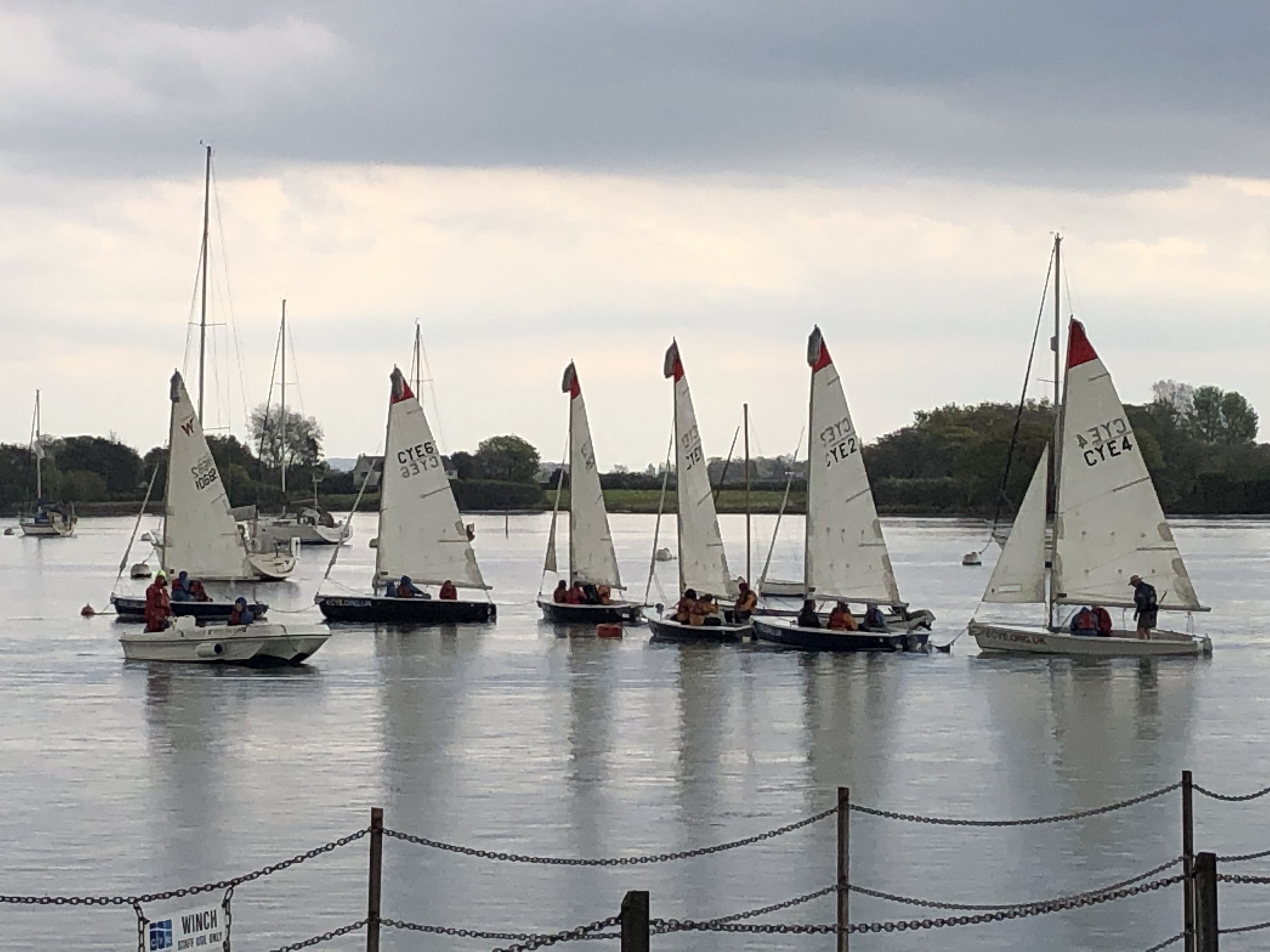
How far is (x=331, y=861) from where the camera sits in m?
21.9

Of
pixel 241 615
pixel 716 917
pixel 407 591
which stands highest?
pixel 407 591

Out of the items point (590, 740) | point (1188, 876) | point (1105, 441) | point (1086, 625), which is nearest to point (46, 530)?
point (1086, 625)

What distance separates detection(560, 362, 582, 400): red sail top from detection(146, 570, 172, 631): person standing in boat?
20366mm

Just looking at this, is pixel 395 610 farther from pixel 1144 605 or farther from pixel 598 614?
pixel 1144 605

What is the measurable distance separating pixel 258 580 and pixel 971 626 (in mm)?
48577

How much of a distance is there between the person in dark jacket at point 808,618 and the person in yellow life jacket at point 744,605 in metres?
4.43

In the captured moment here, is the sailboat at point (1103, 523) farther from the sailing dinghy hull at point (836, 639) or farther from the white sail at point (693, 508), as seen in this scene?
the white sail at point (693, 508)

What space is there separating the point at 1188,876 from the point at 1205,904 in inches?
21.8

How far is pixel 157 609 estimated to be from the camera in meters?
47.6

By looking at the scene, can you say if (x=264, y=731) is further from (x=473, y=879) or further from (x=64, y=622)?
(x=64, y=622)

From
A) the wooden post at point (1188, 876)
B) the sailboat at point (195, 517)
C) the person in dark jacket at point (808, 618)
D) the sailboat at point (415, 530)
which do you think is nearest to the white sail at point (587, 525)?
the sailboat at point (415, 530)

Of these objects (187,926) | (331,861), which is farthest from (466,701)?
(187,926)

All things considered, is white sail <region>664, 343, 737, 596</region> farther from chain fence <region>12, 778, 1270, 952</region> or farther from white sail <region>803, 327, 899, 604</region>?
chain fence <region>12, 778, 1270, 952</region>

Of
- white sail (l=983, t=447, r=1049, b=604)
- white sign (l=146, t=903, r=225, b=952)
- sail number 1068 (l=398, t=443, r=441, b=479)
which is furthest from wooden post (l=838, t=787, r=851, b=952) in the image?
sail number 1068 (l=398, t=443, r=441, b=479)
